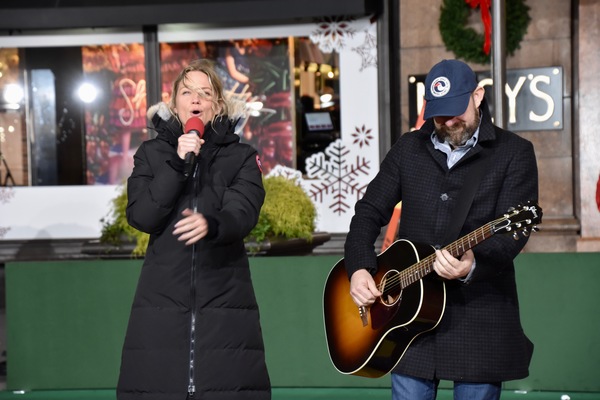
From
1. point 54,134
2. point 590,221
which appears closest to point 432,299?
point 590,221

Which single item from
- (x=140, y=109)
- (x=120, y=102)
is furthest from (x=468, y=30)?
(x=120, y=102)

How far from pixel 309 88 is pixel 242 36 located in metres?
0.88

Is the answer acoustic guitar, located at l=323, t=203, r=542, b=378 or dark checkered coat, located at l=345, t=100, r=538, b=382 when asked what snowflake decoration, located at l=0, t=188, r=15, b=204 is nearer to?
acoustic guitar, located at l=323, t=203, r=542, b=378

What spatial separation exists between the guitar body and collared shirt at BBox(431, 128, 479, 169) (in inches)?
14.5

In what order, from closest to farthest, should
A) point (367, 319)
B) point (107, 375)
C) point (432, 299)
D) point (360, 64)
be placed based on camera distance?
1. point (432, 299)
2. point (367, 319)
3. point (107, 375)
4. point (360, 64)

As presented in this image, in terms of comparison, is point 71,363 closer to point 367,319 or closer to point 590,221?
point 367,319

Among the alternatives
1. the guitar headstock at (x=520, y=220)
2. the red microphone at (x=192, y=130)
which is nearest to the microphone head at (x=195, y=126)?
the red microphone at (x=192, y=130)

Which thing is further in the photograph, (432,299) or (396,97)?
(396,97)

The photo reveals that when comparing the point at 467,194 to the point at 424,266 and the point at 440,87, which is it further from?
the point at 440,87

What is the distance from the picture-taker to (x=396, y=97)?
34.6 feet

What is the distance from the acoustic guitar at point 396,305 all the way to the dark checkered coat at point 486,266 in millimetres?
75

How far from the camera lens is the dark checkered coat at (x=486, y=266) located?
4043 millimetres

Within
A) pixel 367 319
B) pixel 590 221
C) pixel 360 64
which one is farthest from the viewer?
pixel 360 64

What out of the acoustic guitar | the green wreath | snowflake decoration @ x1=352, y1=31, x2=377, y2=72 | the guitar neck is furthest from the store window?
the guitar neck
